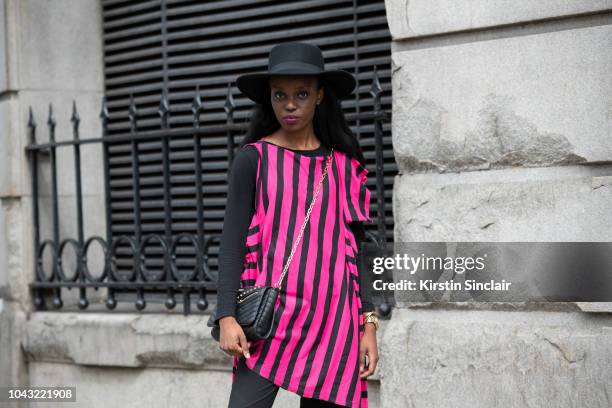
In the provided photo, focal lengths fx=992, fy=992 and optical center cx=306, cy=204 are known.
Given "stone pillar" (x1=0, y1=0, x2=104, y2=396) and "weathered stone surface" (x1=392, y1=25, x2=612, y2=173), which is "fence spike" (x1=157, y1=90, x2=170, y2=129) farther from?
"weathered stone surface" (x1=392, y1=25, x2=612, y2=173)

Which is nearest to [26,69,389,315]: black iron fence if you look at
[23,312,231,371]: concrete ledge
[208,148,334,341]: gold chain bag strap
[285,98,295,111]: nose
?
[23,312,231,371]: concrete ledge

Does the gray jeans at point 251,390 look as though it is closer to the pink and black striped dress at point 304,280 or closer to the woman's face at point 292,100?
the pink and black striped dress at point 304,280

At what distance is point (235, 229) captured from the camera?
3.57 meters

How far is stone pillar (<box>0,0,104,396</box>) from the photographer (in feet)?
21.7

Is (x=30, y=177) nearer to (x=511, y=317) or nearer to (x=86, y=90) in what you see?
(x=86, y=90)

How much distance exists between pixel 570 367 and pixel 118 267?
12.2ft

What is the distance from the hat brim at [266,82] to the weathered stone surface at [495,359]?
52.6 inches

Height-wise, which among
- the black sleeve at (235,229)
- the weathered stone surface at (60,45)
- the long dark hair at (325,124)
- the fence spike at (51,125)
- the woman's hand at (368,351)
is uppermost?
the weathered stone surface at (60,45)

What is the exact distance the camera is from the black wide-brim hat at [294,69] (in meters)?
3.58

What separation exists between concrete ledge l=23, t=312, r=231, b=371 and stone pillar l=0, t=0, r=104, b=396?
0.23m

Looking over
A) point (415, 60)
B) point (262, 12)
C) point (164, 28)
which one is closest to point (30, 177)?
point (164, 28)

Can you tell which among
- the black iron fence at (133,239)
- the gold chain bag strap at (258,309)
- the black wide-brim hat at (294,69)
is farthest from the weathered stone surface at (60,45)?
the gold chain bag strap at (258,309)

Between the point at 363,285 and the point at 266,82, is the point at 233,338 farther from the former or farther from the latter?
the point at 266,82

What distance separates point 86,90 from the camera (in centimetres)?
705
